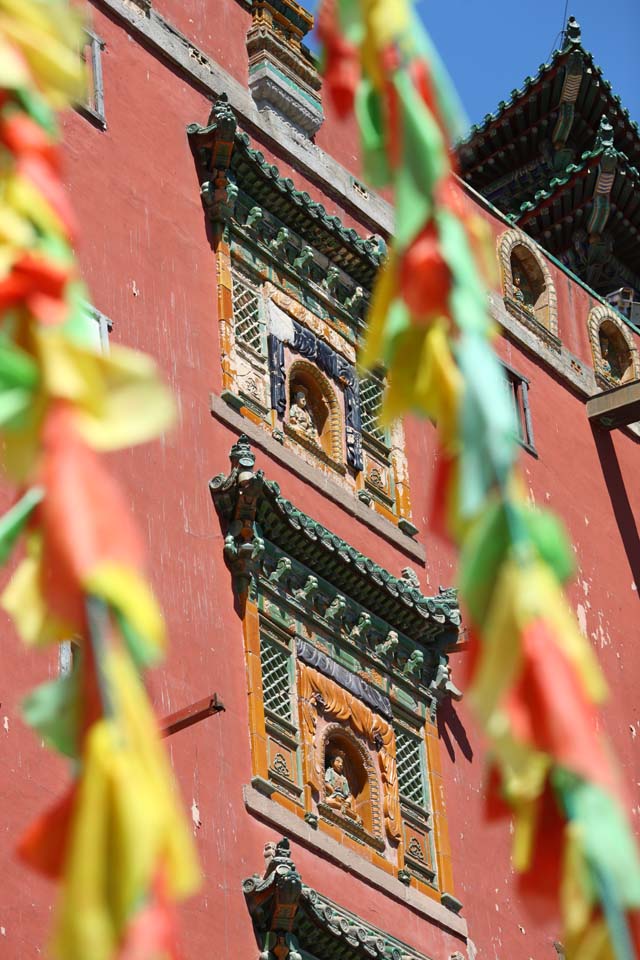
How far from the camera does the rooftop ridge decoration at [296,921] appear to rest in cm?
1407

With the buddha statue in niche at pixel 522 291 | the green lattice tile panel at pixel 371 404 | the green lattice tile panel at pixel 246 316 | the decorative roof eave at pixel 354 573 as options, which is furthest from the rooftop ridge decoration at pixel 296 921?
the buddha statue in niche at pixel 522 291

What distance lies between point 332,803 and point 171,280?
4.00m

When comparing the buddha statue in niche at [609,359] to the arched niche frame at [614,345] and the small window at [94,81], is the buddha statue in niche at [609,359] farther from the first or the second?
the small window at [94,81]

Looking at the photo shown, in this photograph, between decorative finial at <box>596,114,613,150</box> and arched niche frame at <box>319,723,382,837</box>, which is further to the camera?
decorative finial at <box>596,114,613,150</box>

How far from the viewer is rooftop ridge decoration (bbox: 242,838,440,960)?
14070 mm

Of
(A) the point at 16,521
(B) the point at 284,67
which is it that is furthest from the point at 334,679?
(A) the point at 16,521

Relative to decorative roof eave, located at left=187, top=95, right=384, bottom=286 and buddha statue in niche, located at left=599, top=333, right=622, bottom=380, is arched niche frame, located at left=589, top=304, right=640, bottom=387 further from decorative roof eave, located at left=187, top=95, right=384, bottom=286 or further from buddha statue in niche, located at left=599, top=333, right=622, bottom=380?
decorative roof eave, located at left=187, top=95, right=384, bottom=286

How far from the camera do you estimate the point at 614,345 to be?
24094mm

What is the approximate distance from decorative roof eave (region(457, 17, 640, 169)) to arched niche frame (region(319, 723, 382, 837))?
43.9ft

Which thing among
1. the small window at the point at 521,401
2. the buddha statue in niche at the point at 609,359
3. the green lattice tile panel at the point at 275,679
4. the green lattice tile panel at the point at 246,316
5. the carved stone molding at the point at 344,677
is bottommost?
the green lattice tile panel at the point at 275,679

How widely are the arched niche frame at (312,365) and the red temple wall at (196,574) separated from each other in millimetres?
614

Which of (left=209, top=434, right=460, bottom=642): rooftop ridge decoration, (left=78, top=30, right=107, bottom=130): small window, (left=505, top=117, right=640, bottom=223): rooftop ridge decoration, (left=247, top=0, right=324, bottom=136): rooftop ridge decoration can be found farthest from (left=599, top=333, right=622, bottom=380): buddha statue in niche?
(left=78, top=30, right=107, bottom=130): small window

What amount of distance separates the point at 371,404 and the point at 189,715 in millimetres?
5740

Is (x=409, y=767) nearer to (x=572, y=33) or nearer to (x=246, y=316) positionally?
(x=246, y=316)
